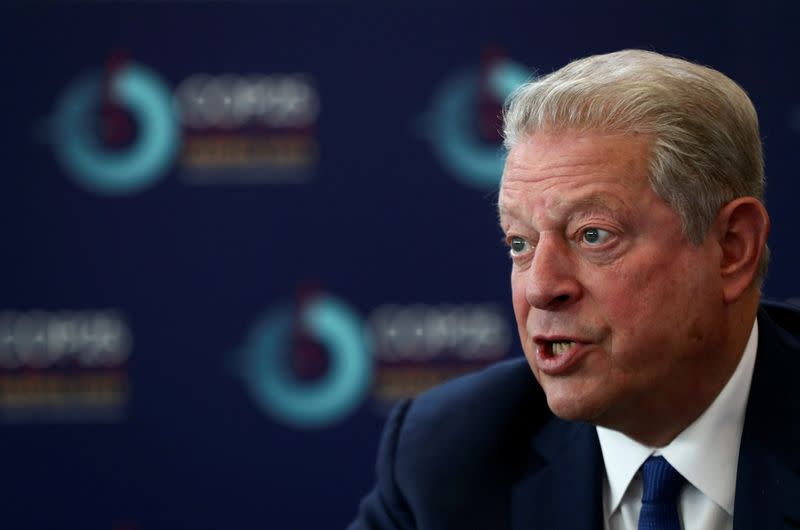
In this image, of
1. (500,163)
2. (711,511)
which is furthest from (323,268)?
(711,511)

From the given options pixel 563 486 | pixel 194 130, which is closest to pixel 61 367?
pixel 194 130

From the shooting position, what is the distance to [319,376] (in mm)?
3803

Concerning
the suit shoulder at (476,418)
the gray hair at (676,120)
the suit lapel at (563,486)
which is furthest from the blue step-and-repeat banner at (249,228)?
the gray hair at (676,120)

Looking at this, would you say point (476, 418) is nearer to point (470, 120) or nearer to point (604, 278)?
point (604, 278)

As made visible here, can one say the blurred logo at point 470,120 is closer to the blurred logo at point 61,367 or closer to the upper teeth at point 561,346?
the blurred logo at point 61,367

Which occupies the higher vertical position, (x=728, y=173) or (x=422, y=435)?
(x=728, y=173)

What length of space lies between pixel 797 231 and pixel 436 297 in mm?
1225

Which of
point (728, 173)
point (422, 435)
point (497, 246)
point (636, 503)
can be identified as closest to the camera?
point (728, 173)

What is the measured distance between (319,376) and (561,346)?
2167 mm

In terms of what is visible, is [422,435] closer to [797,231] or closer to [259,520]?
[259,520]

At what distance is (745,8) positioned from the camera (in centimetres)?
373

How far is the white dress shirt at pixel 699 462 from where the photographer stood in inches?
69.8

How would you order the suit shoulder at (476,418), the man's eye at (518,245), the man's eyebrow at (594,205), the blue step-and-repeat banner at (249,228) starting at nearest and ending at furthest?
the man's eyebrow at (594,205), the man's eye at (518,245), the suit shoulder at (476,418), the blue step-and-repeat banner at (249,228)

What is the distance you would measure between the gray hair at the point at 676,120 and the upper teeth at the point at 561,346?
0.81 ft
